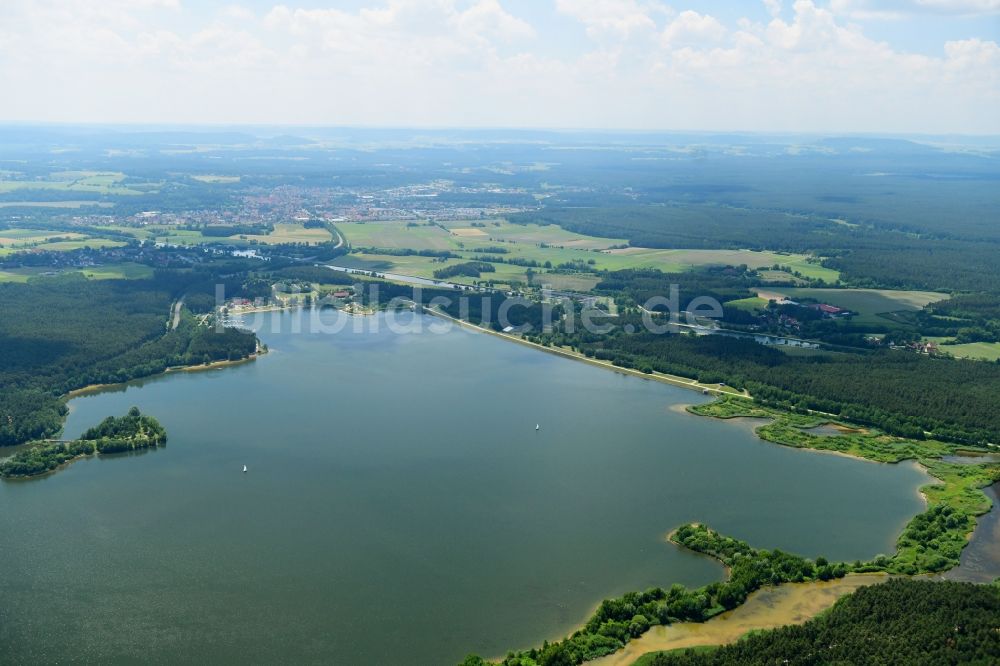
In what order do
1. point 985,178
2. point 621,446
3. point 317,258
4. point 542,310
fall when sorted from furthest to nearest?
point 985,178 < point 317,258 < point 542,310 < point 621,446

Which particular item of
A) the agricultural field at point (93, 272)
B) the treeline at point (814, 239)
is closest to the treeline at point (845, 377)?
the treeline at point (814, 239)

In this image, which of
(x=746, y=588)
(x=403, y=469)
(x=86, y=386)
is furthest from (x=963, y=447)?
(x=86, y=386)

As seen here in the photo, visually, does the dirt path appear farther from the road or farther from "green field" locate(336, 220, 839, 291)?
"green field" locate(336, 220, 839, 291)

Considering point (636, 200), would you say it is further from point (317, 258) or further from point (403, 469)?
point (403, 469)

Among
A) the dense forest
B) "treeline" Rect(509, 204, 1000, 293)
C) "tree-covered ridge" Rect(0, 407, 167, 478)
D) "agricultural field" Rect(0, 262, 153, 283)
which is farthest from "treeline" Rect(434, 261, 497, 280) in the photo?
"tree-covered ridge" Rect(0, 407, 167, 478)

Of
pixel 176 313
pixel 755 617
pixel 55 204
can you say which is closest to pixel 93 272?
pixel 176 313

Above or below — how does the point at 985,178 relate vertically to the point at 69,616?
above

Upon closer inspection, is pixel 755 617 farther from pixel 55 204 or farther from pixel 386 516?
pixel 55 204
